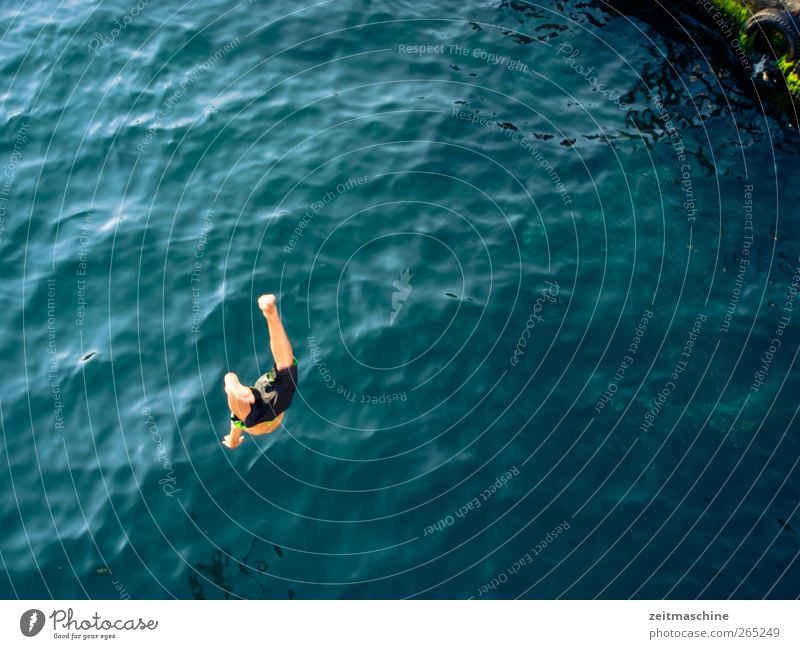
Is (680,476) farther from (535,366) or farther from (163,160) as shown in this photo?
(163,160)

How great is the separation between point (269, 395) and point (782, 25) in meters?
14.2

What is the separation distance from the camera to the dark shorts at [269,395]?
47.0 feet

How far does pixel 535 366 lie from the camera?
15938 millimetres

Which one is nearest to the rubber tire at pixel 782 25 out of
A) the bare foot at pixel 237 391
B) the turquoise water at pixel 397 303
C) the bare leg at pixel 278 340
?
the turquoise water at pixel 397 303

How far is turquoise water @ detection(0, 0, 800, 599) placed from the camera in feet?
46.6

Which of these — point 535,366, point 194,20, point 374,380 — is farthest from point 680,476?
point 194,20

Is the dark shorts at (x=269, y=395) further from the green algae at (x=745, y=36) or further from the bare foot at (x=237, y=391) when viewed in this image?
the green algae at (x=745, y=36)

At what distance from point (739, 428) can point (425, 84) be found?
1026 centimetres

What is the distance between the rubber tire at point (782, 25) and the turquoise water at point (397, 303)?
1193 mm

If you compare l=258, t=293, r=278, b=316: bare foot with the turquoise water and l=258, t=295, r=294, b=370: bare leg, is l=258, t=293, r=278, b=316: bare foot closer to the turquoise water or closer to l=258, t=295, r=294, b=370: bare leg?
l=258, t=295, r=294, b=370: bare leg

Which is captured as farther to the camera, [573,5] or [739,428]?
[573,5]

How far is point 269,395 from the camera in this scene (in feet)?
47.4

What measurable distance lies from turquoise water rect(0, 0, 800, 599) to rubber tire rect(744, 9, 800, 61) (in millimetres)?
1193

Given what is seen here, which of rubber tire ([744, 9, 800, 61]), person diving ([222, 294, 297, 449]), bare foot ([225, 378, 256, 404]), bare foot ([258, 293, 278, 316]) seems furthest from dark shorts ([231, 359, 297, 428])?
rubber tire ([744, 9, 800, 61])
